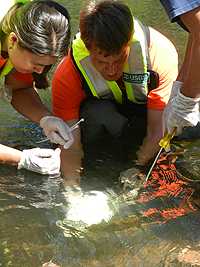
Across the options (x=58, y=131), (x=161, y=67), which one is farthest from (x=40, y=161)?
(x=161, y=67)

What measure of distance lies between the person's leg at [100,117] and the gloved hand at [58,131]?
263 mm

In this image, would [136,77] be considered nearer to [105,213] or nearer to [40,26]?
[40,26]

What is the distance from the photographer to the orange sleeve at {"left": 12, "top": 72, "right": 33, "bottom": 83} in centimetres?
244

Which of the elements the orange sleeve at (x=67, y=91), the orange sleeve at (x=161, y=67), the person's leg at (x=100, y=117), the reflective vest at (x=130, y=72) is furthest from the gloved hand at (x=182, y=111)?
the orange sleeve at (x=67, y=91)

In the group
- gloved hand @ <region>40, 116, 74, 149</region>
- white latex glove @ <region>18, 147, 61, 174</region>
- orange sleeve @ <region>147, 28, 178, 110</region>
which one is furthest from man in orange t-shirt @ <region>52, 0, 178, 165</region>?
white latex glove @ <region>18, 147, 61, 174</region>

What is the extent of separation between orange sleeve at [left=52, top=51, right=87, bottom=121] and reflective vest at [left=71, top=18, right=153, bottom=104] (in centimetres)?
8

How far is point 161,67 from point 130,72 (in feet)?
0.77

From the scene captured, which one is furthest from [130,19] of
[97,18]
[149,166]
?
[149,166]

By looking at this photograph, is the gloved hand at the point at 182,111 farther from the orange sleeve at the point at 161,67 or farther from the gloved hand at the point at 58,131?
the gloved hand at the point at 58,131

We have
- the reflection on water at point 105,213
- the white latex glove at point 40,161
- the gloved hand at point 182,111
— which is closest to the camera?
the reflection on water at point 105,213

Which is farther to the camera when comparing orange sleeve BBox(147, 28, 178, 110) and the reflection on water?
orange sleeve BBox(147, 28, 178, 110)

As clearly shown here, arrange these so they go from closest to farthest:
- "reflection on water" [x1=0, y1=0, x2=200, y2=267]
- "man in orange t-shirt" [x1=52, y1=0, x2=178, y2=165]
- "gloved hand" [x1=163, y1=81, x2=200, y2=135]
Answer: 1. "reflection on water" [x1=0, y1=0, x2=200, y2=267]
2. "gloved hand" [x1=163, y1=81, x2=200, y2=135]
3. "man in orange t-shirt" [x1=52, y1=0, x2=178, y2=165]

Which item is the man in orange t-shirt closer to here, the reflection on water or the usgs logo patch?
the usgs logo patch

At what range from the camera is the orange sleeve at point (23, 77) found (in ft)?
8.01
